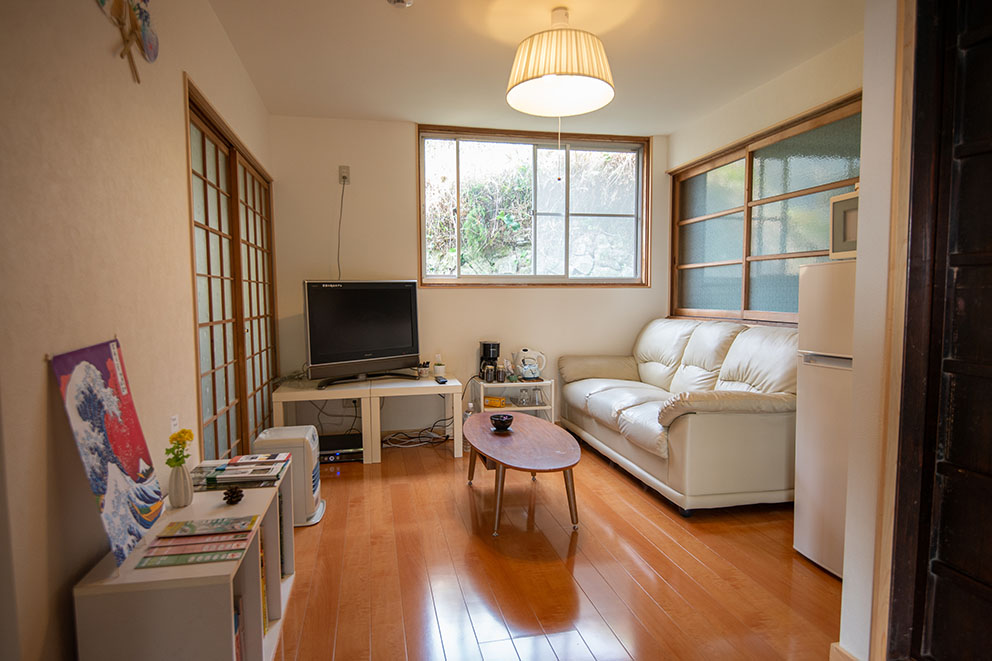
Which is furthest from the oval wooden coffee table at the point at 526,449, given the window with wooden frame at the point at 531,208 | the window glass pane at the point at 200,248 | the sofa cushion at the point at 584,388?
the window with wooden frame at the point at 531,208

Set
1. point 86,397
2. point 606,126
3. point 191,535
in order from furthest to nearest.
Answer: point 606,126
point 191,535
point 86,397

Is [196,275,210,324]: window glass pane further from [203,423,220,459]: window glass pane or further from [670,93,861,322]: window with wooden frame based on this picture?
[670,93,861,322]: window with wooden frame

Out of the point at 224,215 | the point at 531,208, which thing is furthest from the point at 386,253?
the point at 224,215

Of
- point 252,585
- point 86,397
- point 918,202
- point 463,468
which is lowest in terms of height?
point 463,468

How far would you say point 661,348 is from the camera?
4.24m

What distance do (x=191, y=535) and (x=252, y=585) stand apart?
0.26 metres

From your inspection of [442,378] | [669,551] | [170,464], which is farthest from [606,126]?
[170,464]

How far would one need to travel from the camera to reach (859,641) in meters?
1.57

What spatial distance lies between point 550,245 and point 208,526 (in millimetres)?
3656

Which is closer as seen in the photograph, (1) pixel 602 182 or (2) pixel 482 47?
(2) pixel 482 47

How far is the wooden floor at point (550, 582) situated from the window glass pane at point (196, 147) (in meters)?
1.82

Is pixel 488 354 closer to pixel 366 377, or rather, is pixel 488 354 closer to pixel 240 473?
pixel 366 377

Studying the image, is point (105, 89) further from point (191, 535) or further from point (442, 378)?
point (442, 378)

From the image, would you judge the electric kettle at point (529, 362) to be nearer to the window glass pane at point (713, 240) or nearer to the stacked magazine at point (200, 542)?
the window glass pane at point (713, 240)
